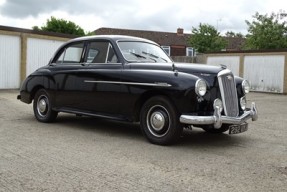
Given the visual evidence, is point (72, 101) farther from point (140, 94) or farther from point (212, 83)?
point (212, 83)

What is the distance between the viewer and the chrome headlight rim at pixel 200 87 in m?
6.54

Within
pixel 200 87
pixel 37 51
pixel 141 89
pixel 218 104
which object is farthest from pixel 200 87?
pixel 37 51

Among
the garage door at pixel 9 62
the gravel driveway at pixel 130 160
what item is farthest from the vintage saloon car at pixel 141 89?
the garage door at pixel 9 62

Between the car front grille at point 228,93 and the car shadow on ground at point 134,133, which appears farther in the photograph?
the car shadow on ground at point 134,133

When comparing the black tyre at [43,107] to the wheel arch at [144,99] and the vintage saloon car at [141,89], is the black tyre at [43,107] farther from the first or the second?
the wheel arch at [144,99]

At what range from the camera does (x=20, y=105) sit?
42.0 ft

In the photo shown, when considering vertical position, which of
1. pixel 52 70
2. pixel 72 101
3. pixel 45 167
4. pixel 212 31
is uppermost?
pixel 212 31

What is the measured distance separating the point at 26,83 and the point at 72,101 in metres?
1.75

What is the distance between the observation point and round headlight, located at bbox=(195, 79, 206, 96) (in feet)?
21.5

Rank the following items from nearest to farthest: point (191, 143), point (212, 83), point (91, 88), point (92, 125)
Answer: point (212, 83) → point (191, 143) → point (91, 88) → point (92, 125)

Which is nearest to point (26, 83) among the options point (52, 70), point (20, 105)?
point (52, 70)

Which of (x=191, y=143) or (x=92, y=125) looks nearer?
(x=191, y=143)

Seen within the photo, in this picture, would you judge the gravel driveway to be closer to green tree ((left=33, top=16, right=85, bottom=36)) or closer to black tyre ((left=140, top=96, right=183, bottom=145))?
black tyre ((left=140, top=96, right=183, bottom=145))

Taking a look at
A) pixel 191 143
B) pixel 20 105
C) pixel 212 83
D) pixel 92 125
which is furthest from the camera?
pixel 20 105
